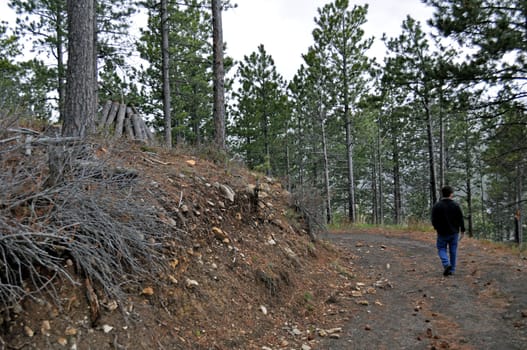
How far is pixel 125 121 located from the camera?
746cm

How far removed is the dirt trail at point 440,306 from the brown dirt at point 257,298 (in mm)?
17

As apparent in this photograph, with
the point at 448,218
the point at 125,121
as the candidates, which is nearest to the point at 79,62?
the point at 125,121

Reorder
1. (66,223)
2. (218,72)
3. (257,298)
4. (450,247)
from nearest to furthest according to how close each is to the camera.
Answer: (66,223) < (257,298) < (450,247) < (218,72)

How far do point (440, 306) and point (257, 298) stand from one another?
8.97ft

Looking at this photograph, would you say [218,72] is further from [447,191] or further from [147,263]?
[147,263]

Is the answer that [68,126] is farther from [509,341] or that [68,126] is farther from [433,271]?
[433,271]

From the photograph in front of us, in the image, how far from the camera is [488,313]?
4.70 m

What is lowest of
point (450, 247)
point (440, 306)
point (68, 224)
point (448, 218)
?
point (440, 306)

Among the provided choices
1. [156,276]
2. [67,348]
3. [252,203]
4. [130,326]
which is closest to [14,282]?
[67,348]

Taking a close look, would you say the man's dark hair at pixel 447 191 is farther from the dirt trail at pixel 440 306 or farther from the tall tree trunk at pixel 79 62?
the tall tree trunk at pixel 79 62

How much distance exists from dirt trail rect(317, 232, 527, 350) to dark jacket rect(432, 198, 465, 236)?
88 centimetres

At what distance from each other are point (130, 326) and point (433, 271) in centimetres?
616

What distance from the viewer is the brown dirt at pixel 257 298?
9.78 feet

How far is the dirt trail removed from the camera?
13.1 ft
